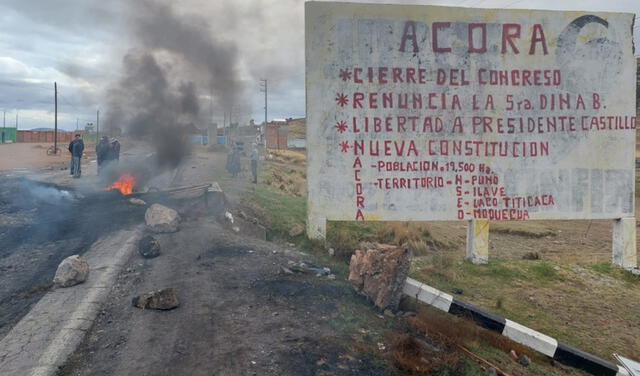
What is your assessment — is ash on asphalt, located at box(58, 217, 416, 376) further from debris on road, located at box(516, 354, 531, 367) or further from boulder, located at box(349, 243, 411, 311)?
debris on road, located at box(516, 354, 531, 367)

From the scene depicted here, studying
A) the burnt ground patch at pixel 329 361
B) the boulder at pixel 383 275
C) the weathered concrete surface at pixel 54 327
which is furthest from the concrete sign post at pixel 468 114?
the burnt ground patch at pixel 329 361

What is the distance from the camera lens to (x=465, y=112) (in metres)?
8.38

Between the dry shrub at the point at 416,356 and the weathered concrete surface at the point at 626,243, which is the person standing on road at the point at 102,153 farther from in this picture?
the weathered concrete surface at the point at 626,243

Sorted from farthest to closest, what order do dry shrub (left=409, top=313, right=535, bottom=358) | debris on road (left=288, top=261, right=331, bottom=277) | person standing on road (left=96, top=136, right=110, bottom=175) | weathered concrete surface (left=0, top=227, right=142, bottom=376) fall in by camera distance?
person standing on road (left=96, top=136, right=110, bottom=175), debris on road (left=288, top=261, right=331, bottom=277), dry shrub (left=409, top=313, right=535, bottom=358), weathered concrete surface (left=0, top=227, right=142, bottom=376)

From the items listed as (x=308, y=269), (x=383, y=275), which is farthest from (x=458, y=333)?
(x=308, y=269)

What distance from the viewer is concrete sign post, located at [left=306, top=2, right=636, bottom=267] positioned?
818 cm

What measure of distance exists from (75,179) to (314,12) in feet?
41.2

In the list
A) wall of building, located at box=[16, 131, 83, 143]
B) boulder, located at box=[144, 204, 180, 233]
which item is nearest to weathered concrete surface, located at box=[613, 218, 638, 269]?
boulder, located at box=[144, 204, 180, 233]

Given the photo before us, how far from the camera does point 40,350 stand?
3949 millimetres

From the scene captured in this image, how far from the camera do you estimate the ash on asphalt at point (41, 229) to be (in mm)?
5547

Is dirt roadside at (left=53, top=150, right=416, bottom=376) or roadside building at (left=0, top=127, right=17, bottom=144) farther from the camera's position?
roadside building at (left=0, top=127, right=17, bottom=144)

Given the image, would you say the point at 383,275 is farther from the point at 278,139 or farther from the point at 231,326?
the point at 278,139

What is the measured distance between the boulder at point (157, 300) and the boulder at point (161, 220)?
323 cm

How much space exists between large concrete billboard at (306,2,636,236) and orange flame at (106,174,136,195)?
21.6 feet
